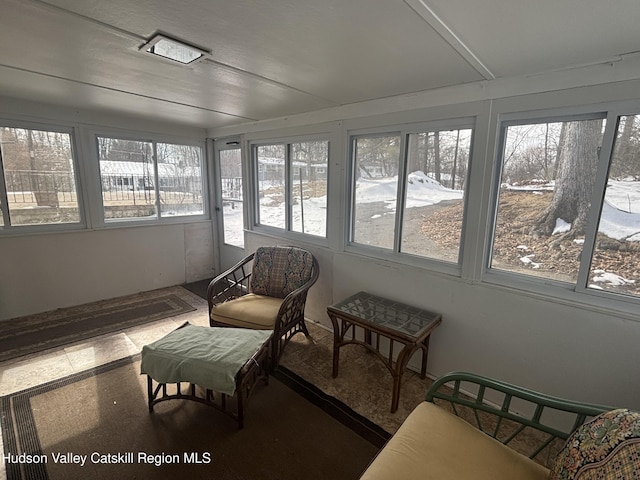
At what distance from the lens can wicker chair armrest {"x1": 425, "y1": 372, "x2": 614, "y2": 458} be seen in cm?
117

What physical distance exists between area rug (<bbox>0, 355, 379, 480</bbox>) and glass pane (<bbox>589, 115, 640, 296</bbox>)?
1654 mm

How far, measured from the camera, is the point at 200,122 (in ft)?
12.1

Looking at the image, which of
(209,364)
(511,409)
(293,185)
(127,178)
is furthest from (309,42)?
(127,178)

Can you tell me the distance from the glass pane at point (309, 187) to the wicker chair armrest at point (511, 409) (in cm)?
187

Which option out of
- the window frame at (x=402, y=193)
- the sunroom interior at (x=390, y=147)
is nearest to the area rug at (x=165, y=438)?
the sunroom interior at (x=390, y=147)

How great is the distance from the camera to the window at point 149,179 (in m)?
3.54

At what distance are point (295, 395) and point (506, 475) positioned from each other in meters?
1.32

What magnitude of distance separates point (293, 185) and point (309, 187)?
0.27 metres

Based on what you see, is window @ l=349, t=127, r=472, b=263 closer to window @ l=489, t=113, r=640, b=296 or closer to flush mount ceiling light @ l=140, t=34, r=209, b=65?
window @ l=489, t=113, r=640, b=296

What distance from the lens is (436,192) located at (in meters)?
2.28

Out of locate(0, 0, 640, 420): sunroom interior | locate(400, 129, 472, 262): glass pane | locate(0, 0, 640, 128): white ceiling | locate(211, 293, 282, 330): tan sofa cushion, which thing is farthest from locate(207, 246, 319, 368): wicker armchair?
locate(0, 0, 640, 128): white ceiling

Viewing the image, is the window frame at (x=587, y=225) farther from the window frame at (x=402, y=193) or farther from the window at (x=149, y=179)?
the window at (x=149, y=179)

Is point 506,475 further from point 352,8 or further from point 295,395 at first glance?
point 352,8

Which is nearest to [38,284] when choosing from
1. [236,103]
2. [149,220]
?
[149,220]
